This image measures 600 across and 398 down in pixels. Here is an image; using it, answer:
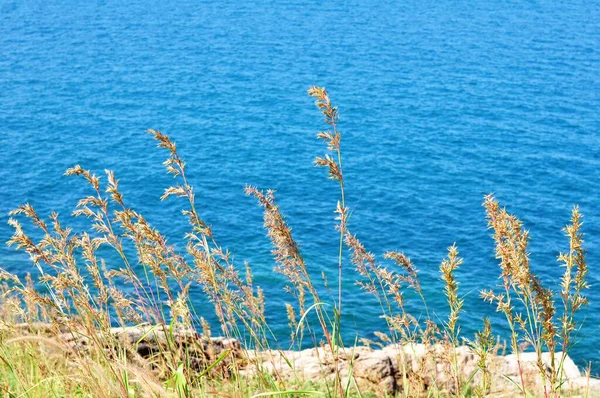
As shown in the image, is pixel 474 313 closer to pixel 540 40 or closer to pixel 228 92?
pixel 228 92

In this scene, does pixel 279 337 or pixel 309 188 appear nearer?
pixel 279 337

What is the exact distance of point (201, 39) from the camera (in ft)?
169

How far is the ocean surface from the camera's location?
85.4 feet

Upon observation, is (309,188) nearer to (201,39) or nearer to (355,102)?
(355,102)

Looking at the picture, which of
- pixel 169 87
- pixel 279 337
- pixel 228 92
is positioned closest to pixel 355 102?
pixel 228 92

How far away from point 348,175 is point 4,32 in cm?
3141

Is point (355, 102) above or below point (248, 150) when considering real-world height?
above

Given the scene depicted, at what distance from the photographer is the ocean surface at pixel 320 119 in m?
26.0

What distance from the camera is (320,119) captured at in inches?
1518

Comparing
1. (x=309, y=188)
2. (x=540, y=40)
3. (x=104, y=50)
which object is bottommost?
(x=309, y=188)

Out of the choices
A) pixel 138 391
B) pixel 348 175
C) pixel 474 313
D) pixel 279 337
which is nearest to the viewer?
pixel 138 391

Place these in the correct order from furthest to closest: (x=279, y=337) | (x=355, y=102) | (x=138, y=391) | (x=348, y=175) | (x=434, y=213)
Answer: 1. (x=355, y=102)
2. (x=348, y=175)
3. (x=434, y=213)
4. (x=279, y=337)
5. (x=138, y=391)

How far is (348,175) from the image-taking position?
32250 millimetres

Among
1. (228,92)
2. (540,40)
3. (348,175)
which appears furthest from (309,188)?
(540,40)
